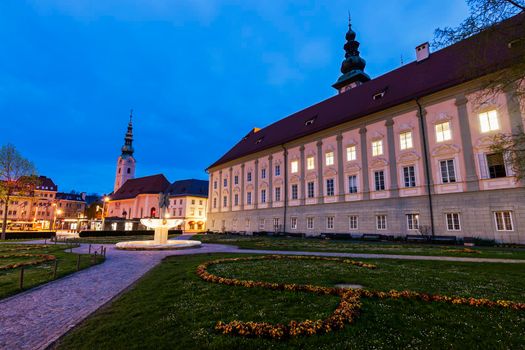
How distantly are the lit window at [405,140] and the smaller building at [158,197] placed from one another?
5745cm

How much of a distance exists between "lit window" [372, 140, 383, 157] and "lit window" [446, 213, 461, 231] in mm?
8540

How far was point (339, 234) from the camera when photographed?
29.0m

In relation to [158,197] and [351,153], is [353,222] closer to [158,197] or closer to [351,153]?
[351,153]

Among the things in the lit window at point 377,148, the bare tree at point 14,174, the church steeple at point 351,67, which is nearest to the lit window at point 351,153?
the lit window at point 377,148

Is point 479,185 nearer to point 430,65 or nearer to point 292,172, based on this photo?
point 430,65

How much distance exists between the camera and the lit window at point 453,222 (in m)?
22.1

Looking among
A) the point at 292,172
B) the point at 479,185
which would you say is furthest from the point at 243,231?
the point at 479,185

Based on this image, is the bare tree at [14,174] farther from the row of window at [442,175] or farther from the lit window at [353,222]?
the lit window at [353,222]

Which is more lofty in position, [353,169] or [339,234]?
[353,169]

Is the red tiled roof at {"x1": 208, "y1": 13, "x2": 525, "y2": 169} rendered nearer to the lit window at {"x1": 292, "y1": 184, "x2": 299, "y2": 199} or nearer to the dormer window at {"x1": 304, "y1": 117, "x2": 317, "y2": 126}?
the dormer window at {"x1": 304, "y1": 117, "x2": 317, "y2": 126}

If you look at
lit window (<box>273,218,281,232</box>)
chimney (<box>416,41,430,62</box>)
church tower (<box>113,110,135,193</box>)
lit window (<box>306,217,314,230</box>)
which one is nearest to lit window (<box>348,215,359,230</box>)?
lit window (<box>306,217,314,230</box>)

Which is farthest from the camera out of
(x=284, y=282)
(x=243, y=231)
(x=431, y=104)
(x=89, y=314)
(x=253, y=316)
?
(x=243, y=231)

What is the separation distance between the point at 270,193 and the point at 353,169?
14116 millimetres

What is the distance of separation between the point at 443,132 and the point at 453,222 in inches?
311
